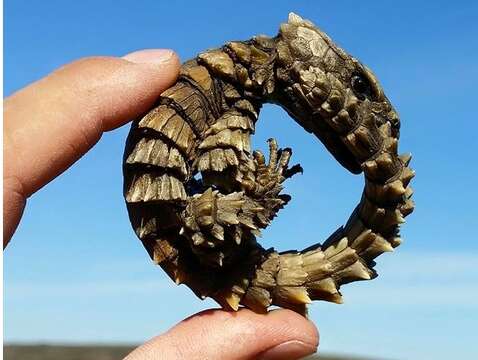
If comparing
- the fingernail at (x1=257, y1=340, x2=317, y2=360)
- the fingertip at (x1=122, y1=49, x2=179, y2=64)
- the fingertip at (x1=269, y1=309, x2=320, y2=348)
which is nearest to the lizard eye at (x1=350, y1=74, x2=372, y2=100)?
the fingertip at (x1=122, y1=49, x2=179, y2=64)

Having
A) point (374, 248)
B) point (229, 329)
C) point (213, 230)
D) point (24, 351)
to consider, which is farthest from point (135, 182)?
point (24, 351)

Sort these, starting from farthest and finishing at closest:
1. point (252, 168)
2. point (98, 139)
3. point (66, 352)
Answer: point (66, 352), point (252, 168), point (98, 139)

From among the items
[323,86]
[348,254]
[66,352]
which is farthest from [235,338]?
[66,352]

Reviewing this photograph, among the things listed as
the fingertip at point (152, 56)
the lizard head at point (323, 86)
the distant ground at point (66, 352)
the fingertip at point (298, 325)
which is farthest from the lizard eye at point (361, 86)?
the distant ground at point (66, 352)

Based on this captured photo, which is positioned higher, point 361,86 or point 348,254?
point 361,86

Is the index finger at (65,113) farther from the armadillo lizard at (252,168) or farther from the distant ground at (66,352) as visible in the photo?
the distant ground at (66,352)

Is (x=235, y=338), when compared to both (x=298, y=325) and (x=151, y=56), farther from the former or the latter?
(x=151, y=56)

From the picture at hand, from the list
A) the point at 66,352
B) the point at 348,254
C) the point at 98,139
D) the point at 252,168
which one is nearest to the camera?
the point at 98,139

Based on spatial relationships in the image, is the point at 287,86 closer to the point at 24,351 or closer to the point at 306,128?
the point at 306,128
